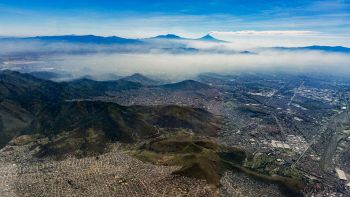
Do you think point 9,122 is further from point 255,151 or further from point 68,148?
point 255,151

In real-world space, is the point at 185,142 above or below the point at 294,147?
above

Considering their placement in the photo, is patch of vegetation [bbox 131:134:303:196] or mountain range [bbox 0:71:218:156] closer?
patch of vegetation [bbox 131:134:303:196]

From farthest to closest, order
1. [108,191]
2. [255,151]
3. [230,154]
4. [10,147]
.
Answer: [255,151] → [10,147] → [230,154] → [108,191]

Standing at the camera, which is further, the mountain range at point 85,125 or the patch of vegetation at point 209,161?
the mountain range at point 85,125

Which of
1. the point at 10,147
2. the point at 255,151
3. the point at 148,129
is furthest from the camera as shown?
the point at 148,129

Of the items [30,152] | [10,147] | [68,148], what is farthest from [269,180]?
[10,147]

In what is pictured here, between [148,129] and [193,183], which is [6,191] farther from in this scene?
[148,129]

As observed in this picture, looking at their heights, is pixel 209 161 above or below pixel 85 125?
above

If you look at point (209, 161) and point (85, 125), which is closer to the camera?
point (209, 161)

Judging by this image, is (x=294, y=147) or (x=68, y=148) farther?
(x=294, y=147)

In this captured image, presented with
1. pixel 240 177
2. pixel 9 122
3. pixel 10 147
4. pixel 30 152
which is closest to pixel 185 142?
pixel 240 177
